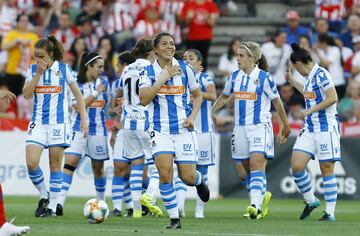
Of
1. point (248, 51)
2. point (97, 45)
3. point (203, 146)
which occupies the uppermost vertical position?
point (97, 45)

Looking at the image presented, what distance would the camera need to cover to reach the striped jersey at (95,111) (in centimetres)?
1838

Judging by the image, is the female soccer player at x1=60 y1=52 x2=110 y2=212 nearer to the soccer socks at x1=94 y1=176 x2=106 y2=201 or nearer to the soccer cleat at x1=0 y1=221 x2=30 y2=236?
the soccer socks at x1=94 y1=176 x2=106 y2=201

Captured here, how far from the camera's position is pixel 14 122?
78.2 feet

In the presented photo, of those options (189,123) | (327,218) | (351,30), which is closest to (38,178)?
(189,123)

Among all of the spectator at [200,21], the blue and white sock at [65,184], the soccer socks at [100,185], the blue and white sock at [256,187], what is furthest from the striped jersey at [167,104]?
the spectator at [200,21]

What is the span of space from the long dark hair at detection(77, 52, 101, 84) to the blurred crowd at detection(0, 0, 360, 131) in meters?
5.63

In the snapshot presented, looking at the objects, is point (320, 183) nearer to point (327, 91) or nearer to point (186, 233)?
point (327, 91)

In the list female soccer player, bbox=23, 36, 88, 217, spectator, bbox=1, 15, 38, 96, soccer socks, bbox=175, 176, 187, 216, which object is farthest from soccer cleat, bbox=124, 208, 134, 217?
spectator, bbox=1, 15, 38, 96

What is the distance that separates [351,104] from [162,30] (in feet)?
15.9

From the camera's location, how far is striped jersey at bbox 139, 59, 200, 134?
14445mm

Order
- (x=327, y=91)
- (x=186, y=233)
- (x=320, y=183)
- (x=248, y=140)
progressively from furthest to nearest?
(x=320, y=183) < (x=248, y=140) < (x=327, y=91) < (x=186, y=233)

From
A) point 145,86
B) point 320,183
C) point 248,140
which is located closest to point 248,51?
point 248,140

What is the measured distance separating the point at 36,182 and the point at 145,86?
342 centimetres

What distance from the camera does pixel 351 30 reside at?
26.5 meters
